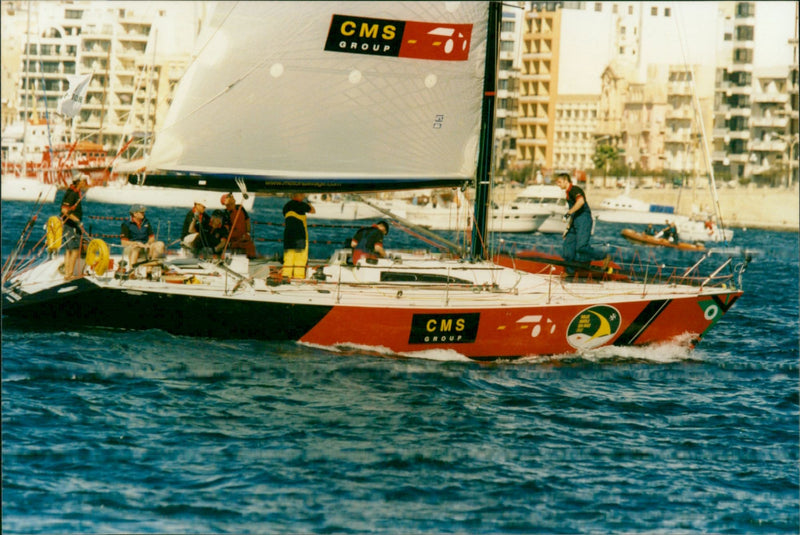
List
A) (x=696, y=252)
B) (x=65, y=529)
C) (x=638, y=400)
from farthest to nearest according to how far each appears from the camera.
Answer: (x=696, y=252) → (x=638, y=400) → (x=65, y=529)

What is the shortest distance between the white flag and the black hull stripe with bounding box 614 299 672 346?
35.0ft

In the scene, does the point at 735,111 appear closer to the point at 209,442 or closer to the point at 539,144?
the point at 539,144

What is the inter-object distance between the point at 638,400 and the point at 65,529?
927cm

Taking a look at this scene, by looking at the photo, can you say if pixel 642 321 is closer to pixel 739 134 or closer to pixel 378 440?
pixel 378 440

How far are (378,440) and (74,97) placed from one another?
12.2 meters

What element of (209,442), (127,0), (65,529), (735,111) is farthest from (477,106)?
(127,0)

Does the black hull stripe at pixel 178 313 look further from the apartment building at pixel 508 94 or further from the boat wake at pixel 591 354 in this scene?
the apartment building at pixel 508 94

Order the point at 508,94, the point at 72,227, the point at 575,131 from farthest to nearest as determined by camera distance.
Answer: the point at 575,131 → the point at 508,94 → the point at 72,227

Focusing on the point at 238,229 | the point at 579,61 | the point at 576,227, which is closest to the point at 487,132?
the point at 576,227

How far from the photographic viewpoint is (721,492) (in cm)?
1306

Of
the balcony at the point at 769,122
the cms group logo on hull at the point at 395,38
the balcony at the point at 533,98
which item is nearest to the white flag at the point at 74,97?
the cms group logo on hull at the point at 395,38

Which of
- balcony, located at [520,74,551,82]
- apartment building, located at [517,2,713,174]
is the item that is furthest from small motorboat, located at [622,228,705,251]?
balcony, located at [520,74,551,82]

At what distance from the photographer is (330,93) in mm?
18844

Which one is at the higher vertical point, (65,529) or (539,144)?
(539,144)
